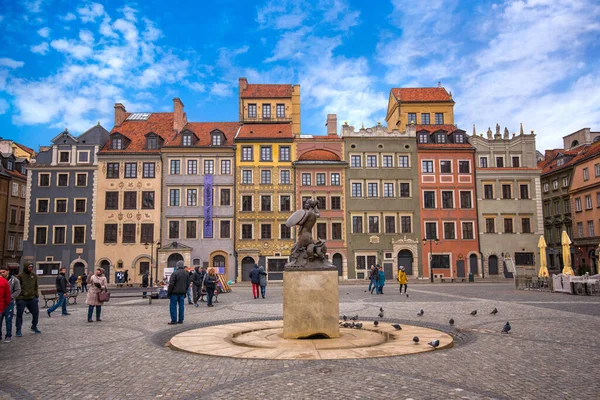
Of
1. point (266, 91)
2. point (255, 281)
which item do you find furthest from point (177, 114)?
point (255, 281)

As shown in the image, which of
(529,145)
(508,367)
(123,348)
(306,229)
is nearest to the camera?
→ (508,367)

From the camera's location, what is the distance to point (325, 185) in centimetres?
4738

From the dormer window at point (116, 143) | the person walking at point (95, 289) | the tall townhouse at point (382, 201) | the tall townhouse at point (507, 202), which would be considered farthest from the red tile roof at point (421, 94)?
the person walking at point (95, 289)

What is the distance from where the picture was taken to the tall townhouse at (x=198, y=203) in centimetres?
4572

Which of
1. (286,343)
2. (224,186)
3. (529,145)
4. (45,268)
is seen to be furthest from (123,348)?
(529,145)

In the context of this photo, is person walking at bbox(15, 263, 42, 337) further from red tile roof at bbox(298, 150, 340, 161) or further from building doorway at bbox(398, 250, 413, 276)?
building doorway at bbox(398, 250, 413, 276)

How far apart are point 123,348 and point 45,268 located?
40.2 m

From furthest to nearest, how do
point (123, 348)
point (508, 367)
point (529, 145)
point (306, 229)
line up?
1. point (529, 145)
2. point (306, 229)
3. point (123, 348)
4. point (508, 367)

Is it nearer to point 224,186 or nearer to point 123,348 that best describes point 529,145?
point 224,186

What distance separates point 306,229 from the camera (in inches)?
456

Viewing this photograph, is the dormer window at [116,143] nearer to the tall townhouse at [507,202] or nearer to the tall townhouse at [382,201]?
the tall townhouse at [382,201]

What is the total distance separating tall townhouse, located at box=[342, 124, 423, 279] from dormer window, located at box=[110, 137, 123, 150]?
2147 centimetres

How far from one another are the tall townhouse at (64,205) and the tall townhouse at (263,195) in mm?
13564

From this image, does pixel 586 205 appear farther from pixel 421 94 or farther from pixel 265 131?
pixel 265 131
